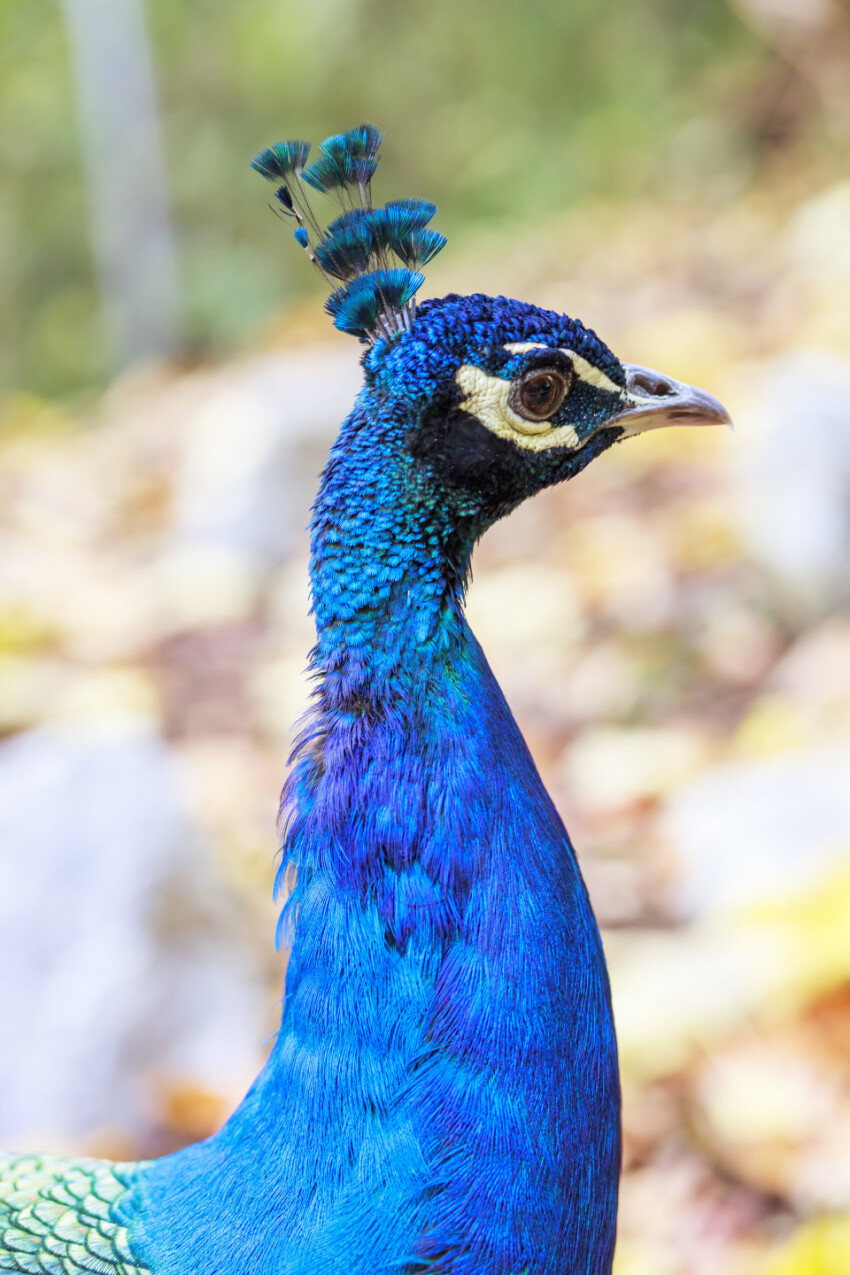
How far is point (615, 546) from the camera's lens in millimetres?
3393

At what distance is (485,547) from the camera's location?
3.67 metres

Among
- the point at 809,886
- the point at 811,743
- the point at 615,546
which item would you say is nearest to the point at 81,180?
the point at 615,546

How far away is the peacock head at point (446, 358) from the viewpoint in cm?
109

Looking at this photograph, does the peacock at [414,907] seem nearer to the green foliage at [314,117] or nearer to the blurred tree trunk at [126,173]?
the blurred tree trunk at [126,173]

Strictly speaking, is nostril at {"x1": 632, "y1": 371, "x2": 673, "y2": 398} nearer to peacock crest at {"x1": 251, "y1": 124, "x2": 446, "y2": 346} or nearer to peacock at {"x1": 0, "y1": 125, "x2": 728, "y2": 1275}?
peacock at {"x1": 0, "y1": 125, "x2": 728, "y2": 1275}

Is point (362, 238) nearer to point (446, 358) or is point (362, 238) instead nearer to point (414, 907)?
point (446, 358)

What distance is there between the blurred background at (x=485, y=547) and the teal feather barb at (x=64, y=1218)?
1.80 feet

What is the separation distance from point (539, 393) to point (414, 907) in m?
0.48

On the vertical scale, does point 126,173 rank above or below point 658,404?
above

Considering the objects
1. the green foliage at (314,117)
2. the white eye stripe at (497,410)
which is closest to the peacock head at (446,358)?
the white eye stripe at (497,410)

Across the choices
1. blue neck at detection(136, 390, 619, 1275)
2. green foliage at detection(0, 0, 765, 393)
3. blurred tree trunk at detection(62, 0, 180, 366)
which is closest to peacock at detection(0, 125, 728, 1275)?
blue neck at detection(136, 390, 619, 1275)

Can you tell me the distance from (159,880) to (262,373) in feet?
9.99

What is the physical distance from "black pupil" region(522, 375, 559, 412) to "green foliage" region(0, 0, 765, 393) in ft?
17.1

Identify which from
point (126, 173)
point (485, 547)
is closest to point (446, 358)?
point (485, 547)
